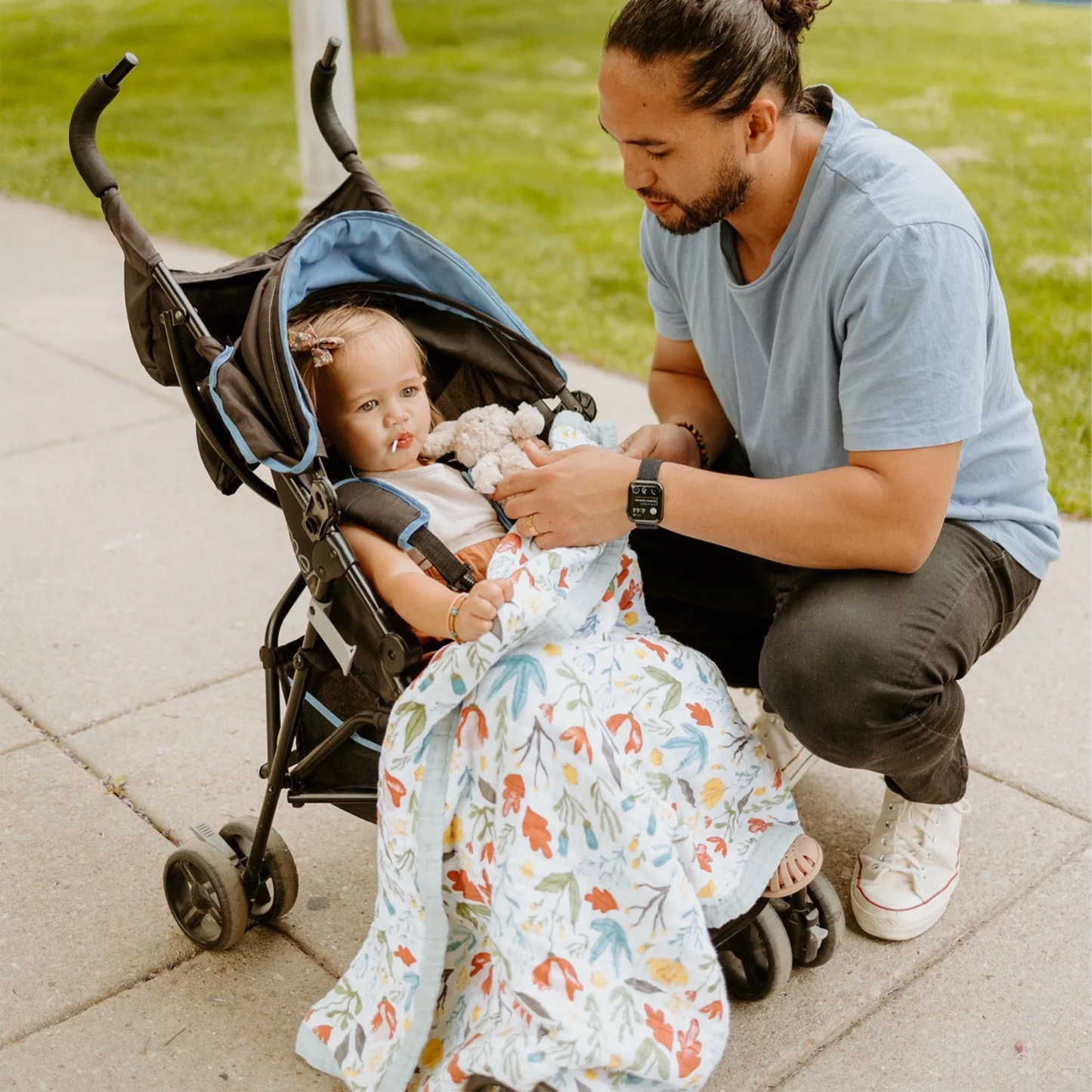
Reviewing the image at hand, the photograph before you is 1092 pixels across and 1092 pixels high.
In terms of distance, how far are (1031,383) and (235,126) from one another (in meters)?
6.83

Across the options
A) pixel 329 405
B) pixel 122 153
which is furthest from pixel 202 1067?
pixel 122 153

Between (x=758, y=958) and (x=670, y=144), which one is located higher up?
(x=670, y=144)

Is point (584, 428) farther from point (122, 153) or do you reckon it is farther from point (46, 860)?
point (122, 153)

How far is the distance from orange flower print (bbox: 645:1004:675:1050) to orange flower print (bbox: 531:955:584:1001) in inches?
4.8

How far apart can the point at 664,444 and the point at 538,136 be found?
7.09m

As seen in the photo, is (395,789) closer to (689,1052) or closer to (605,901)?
(605,901)

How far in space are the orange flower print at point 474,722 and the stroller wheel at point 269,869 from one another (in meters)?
0.55

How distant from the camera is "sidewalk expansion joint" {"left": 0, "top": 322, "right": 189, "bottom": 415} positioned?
509 cm

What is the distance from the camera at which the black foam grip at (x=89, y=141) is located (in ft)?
7.41

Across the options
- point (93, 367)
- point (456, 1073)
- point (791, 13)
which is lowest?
point (93, 367)

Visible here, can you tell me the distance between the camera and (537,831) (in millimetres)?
1978

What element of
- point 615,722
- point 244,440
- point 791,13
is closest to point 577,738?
point 615,722

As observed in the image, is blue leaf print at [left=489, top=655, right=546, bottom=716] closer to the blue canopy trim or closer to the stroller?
the stroller

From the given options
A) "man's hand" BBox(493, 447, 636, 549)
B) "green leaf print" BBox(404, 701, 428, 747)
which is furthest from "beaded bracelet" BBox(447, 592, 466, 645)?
"man's hand" BBox(493, 447, 636, 549)
